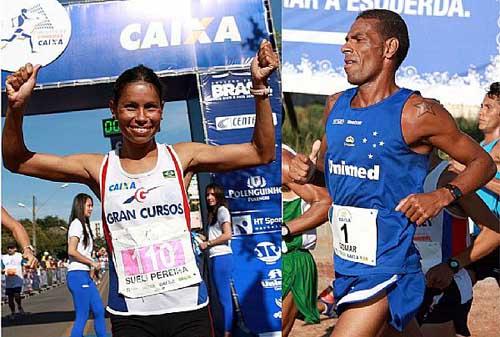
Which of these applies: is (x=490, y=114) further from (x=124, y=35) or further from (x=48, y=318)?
(x=48, y=318)

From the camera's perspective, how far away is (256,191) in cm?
549

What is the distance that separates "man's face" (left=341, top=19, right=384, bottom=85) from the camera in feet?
13.7

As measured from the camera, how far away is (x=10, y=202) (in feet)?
17.6

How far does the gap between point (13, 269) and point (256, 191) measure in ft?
4.54

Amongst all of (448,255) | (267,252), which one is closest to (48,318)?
(267,252)

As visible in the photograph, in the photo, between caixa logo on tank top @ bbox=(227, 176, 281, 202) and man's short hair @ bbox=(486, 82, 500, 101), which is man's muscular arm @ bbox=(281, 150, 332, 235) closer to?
caixa logo on tank top @ bbox=(227, 176, 281, 202)

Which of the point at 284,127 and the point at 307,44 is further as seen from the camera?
the point at 284,127

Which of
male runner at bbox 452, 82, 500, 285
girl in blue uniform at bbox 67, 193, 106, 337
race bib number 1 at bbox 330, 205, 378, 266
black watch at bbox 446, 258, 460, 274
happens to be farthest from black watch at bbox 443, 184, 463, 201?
girl in blue uniform at bbox 67, 193, 106, 337

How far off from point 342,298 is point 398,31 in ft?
3.83

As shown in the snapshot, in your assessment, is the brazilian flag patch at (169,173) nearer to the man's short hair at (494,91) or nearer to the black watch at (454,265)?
the black watch at (454,265)

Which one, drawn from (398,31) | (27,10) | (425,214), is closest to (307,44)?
(398,31)

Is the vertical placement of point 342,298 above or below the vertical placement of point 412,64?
below

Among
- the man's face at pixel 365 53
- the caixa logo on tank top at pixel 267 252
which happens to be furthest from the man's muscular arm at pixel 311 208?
the man's face at pixel 365 53

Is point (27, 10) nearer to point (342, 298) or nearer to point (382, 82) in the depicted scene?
point (382, 82)
